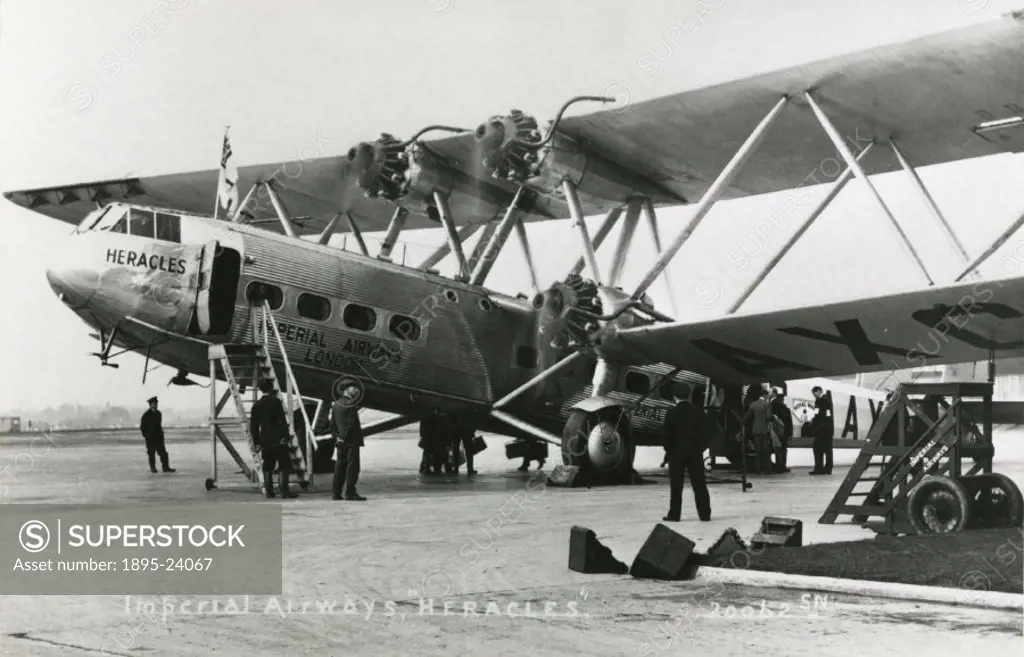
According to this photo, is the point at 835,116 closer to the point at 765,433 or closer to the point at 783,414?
the point at 765,433

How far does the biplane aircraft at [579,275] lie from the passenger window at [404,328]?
27 mm

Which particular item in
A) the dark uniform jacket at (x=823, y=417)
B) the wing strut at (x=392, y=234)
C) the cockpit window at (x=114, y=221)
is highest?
the wing strut at (x=392, y=234)

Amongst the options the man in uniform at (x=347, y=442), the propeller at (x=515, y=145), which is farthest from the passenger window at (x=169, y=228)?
the propeller at (x=515, y=145)

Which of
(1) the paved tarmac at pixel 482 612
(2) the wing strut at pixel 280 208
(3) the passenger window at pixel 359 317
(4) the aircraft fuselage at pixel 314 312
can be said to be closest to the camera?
(1) the paved tarmac at pixel 482 612

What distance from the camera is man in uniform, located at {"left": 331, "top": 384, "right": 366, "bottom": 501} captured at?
15.1m

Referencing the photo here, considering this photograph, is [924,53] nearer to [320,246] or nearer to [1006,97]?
[1006,97]

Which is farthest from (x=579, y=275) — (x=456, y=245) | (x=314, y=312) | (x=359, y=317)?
(x=314, y=312)

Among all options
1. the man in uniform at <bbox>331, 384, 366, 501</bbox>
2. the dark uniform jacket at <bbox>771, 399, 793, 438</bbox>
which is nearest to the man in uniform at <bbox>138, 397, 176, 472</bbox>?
the man in uniform at <bbox>331, 384, 366, 501</bbox>

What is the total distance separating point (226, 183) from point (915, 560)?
12.6m

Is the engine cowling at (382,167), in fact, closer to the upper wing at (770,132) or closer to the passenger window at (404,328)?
the upper wing at (770,132)

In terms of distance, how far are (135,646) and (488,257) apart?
1423 centimetres

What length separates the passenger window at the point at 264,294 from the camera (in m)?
16.3

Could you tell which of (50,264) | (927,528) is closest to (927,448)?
(927,528)

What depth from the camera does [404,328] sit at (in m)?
17.9
